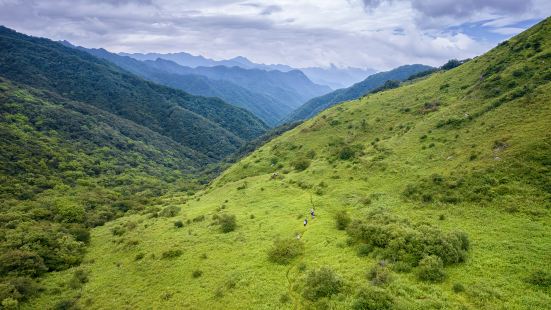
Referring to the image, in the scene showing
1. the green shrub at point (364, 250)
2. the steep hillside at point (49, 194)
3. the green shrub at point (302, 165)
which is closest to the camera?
the green shrub at point (364, 250)

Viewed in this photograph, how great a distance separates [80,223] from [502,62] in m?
95.6

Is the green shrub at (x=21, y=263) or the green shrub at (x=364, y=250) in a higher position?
the green shrub at (x=364, y=250)

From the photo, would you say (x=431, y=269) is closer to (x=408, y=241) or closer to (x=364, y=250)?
(x=408, y=241)

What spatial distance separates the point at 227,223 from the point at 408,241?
24049mm

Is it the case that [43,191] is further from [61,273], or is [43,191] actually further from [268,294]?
[268,294]

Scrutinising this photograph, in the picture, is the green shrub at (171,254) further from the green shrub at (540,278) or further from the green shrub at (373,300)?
the green shrub at (540,278)

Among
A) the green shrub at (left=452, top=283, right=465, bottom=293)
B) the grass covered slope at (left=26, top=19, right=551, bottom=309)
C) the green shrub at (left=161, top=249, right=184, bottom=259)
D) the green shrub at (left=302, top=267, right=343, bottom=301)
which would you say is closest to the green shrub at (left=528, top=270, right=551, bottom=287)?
the grass covered slope at (left=26, top=19, right=551, bottom=309)

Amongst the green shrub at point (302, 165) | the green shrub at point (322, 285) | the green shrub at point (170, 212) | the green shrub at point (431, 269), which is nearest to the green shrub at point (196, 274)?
the green shrub at point (322, 285)

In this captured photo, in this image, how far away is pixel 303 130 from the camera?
104375 millimetres

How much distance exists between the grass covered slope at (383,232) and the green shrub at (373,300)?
0.08m

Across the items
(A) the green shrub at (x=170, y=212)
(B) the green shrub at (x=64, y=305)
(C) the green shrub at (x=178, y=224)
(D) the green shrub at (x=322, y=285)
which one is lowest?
(B) the green shrub at (x=64, y=305)

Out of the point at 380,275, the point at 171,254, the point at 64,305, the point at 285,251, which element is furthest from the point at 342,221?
the point at 64,305

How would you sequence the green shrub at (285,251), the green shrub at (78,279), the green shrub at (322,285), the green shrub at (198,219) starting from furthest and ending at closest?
the green shrub at (198,219) → the green shrub at (78,279) → the green shrub at (285,251) → the green shrub at (322,285)

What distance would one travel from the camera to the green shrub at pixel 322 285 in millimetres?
25578
